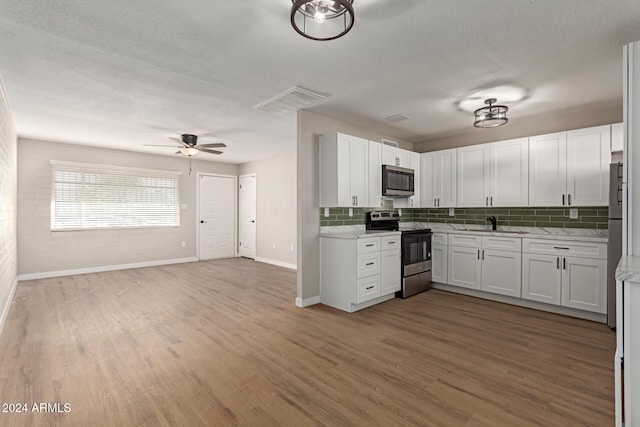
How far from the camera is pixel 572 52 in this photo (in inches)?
101

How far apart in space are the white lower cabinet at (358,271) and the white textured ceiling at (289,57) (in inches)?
70.0

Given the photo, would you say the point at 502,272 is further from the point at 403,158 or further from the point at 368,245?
the point at 403,158

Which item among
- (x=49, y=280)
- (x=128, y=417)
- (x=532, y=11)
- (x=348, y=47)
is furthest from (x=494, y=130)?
(x=49, y=280)

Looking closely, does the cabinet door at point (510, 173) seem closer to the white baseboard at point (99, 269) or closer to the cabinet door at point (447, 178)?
the cabinet door at point (447, 178)

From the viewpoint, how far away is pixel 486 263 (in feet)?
14.2

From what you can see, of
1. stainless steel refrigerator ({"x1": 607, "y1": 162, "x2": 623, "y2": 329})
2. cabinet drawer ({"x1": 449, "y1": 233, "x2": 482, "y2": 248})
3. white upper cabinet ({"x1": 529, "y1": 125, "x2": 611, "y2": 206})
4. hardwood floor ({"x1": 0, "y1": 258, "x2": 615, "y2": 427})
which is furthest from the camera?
cabinet drawer ({"x1": 449, "y1": 233, "x2": 482, "y2": 248})

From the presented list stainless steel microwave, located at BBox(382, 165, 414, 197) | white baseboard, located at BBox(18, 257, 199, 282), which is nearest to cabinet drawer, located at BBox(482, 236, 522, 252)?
stainless steel microwave, located at BBox(382, 165, 414, 197)

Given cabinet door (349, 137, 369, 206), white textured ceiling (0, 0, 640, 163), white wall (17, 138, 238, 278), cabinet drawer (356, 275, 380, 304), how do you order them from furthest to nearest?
white wall (17, 138, 238, 278), cabinet door (349, 137, 369, 206), cabinet drawer (356, 275, 380, 304), white textured ceiling (0, 0, 640, 163)

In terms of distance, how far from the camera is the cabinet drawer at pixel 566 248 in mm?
3492

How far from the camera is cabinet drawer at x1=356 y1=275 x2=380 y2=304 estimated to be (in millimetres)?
3799

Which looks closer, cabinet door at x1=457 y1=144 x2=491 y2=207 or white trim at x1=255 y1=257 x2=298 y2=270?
cabinet door at x1=457 y1=144 x2=491 y2=207

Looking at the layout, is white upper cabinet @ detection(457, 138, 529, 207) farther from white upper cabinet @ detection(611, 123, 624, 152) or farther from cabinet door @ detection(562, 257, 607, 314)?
cabinet door @ detection(562, 257, 607, 314)

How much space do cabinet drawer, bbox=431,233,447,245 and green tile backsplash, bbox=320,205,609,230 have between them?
0.64 meters

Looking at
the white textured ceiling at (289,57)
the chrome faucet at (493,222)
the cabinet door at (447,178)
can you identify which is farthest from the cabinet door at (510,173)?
the cabinet door at (447,178)
